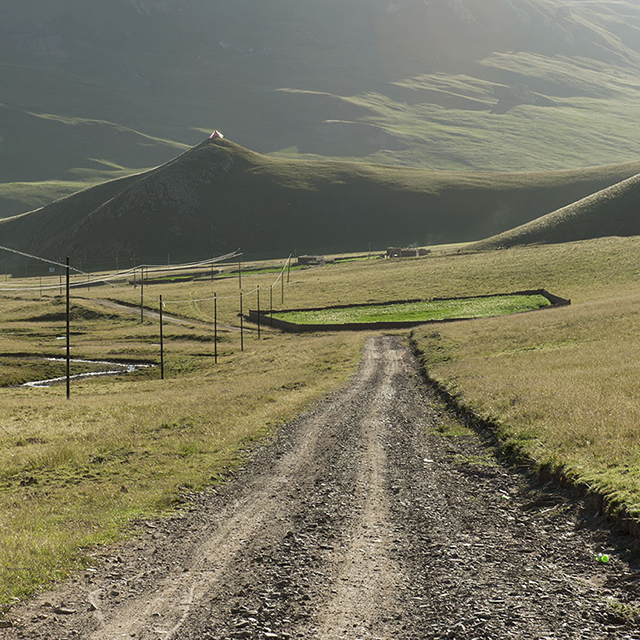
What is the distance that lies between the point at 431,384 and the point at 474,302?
60.3 metres

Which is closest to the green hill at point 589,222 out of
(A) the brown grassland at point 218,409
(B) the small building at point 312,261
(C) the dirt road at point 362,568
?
(B) the small building at point 312,261

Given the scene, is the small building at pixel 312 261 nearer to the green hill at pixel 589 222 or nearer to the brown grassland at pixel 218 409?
the green hill at pixel 589 222

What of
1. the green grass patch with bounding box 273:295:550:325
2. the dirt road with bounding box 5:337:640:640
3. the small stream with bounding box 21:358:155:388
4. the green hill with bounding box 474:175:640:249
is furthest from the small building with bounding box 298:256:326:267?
the dirt road with bounding box 5:337:640:640

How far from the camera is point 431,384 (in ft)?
124

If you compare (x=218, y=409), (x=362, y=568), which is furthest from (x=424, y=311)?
(x=362, y=568)

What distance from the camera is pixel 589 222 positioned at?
568 ft

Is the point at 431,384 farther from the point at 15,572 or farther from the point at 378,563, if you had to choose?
the point at 15,572

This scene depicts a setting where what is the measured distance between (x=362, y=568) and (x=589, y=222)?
182 m

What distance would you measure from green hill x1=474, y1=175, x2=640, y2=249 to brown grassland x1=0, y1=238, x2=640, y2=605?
8030cm

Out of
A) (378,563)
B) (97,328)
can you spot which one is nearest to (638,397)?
(378,563)

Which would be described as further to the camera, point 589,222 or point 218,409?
point 589,222

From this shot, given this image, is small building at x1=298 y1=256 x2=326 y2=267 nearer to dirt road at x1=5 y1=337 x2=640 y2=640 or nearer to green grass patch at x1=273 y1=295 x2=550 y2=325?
green grass patch at x1=273 y1=295 x2=550 y2=325

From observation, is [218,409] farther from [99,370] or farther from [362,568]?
[99,370]

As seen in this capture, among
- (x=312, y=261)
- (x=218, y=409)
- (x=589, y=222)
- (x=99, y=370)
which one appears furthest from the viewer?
(x=312, y=261)
